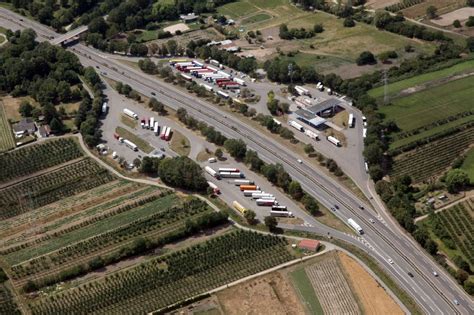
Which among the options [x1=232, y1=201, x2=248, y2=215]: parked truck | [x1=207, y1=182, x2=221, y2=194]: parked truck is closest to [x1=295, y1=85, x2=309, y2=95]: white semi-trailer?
[x1=207, y1=182, x2=221, y2=194]: parked truck

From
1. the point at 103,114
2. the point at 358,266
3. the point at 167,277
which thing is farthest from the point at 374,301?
the point at 103,114

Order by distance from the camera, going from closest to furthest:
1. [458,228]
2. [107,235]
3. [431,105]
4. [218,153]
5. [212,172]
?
[458,228], [107,235], [212,172], [218,153], [431,105]

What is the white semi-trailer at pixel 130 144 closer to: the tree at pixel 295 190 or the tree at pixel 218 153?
the tree at pixel 218 153

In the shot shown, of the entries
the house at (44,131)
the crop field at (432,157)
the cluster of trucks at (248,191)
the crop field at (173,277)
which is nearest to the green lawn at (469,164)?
the crop field at (432,157)

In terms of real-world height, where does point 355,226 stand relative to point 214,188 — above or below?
below

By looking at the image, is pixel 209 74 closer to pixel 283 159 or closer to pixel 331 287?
pixel 283 159

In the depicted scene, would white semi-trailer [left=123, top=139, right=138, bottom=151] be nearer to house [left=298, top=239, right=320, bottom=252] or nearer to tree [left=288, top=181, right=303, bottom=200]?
tree [left=288, top=181, right=303, bottom=200]

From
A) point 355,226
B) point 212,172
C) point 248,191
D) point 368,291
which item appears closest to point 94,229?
point 212,172

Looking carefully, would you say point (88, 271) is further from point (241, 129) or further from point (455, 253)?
point (455, 253)
